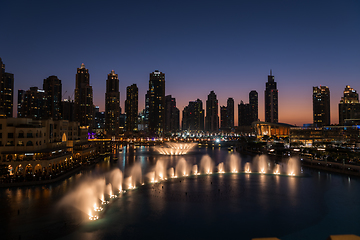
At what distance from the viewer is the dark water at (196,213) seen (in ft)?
71.7

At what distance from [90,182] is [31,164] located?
10.4 metres

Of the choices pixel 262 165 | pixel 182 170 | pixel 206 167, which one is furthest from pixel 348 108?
pixel 182 170

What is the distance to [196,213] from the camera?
26750 mm

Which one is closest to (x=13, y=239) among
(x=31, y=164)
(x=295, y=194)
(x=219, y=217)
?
(x=219, y=217)

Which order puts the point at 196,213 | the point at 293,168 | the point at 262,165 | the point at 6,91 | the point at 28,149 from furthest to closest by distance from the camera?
the point at 6,91 → the point at 262,165 → the point at 293,168 → the point at 28,149 → the point at 196,213

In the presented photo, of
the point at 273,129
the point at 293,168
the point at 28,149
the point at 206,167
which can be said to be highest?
the point at 273,129

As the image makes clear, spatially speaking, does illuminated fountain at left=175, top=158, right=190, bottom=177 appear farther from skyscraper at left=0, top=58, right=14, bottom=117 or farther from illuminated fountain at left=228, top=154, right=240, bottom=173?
skyscraper at left=0, top=58, right=14, bottom=117

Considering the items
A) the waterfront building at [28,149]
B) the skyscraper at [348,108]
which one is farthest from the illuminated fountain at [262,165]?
the skyscraper at [348,108]

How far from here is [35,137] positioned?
45812 mm

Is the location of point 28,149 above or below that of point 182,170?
above

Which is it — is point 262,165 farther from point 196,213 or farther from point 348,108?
point 348,108

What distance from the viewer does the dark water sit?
2184cm

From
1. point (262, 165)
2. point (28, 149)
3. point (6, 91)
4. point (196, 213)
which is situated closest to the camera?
point (196, 213)

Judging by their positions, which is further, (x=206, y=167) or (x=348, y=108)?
(x=348, y=108)
